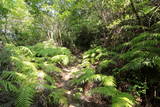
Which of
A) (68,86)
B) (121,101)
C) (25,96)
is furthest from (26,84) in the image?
(121,101)

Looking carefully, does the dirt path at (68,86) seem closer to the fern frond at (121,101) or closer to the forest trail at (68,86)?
the forest trail at (68,86)

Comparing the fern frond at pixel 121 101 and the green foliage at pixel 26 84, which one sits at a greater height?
the green foliage at pixel 26 84

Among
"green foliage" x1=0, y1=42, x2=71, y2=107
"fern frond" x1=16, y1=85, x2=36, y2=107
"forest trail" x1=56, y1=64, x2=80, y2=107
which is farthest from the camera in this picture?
"forest trail" x1=56, y1=64, x2=80, y2=107

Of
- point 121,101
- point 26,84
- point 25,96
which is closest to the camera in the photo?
point 25,96

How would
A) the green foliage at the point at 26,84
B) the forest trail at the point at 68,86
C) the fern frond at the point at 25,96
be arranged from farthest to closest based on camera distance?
the forest trail at the point at 68,86
the green foliage at the point at 26,84
the fern frond at the point at 25,96

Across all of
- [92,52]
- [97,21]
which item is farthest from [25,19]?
[92,52]

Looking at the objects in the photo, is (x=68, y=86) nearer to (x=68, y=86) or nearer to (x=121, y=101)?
(x=68, y=86)


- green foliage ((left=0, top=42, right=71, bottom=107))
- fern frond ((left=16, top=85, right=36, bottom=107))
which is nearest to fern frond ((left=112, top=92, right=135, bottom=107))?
green foliage ((left=0, top=42, right=71, bottom=107))

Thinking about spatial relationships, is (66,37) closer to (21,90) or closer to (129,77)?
(129,77)

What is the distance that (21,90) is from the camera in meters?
2.74

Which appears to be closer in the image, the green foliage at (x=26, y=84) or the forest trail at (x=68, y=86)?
the green foliage at (x=26, y=84)

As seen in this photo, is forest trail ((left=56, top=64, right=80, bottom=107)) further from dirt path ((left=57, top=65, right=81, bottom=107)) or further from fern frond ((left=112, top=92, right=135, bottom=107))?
fern frond ((left=112, top=92, right=135, bottom=107))

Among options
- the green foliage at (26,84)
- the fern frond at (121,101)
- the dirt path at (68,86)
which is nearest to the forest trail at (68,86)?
the dirt path at (68,86)

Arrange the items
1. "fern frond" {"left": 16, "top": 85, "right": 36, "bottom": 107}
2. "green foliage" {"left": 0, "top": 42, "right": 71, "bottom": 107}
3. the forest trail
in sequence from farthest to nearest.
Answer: the forest trail < "green foliage" {"left": 0, "top": 42, "right": 71, "bottom": 107} < "fern frond" {"left": 16, "top": 85, "right": 36, "bottom": 107}
